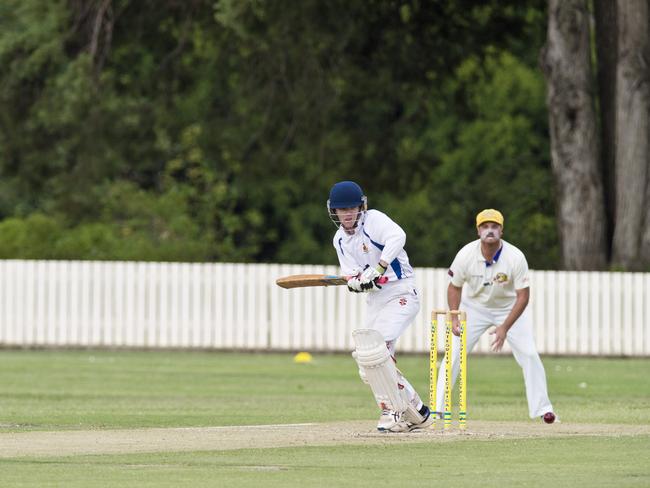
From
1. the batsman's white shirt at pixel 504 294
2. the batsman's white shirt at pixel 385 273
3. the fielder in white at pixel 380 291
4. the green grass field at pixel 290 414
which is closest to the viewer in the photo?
the green grass field at pixel 290 414

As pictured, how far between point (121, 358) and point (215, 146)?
10600 mm

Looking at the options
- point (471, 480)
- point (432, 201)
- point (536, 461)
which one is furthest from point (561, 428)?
point (432, 201)

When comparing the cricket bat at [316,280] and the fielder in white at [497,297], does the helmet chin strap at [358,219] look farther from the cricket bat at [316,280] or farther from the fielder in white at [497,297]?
the fielder in white at [497,297]

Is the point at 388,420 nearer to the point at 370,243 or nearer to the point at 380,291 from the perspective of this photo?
the point at 380,291

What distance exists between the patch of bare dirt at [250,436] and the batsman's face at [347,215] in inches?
59.3

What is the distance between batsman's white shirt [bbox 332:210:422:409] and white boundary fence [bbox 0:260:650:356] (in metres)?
14.7

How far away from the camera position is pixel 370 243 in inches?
468

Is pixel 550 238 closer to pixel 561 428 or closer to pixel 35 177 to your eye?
pixel 35 177

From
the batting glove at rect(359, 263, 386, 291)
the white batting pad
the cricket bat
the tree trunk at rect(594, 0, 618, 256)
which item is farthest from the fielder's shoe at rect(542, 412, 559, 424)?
the tree trunk at rect(594, 0, 618, 256)

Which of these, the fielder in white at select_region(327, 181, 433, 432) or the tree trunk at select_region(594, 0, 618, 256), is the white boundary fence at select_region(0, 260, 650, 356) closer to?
the tree trunk at select_region(594, 0, 618, 256)

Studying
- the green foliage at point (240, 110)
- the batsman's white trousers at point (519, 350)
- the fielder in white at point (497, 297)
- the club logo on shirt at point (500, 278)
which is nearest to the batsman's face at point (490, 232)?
the fielder in white at point (497, 297)

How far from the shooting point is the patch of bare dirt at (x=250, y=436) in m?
10.8

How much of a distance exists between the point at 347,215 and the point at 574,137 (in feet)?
58.3

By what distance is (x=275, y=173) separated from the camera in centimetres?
3403
